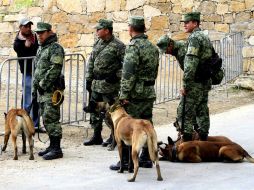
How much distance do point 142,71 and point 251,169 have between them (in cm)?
162

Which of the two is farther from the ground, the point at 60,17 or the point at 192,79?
the point at 60,17

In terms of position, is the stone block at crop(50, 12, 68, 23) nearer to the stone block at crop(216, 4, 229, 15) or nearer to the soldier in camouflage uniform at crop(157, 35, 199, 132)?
the stone block at crop(216, 4, 229, 15)

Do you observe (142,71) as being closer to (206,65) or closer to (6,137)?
(206,65)

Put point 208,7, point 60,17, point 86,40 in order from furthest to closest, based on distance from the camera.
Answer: point 60,17, point 86,40, point 208,7

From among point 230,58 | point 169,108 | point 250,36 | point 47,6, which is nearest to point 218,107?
point 169,108

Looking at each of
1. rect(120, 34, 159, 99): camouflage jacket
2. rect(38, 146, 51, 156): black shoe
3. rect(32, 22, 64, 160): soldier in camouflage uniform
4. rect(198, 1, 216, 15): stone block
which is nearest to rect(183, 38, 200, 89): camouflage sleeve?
rect(120, 34, 159, 99): camouflage jacket

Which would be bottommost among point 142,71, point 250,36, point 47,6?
point 142,71

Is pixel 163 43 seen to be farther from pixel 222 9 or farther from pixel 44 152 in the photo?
pixel 222 9

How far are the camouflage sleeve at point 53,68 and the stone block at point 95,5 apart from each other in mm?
9734

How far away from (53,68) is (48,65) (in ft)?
0.36

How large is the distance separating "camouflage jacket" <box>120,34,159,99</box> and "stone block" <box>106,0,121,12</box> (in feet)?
32.4

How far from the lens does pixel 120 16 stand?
16.5 meters

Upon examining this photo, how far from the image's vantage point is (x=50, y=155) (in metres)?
7.20

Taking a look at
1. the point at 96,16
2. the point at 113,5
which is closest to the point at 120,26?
the point at 113,5
